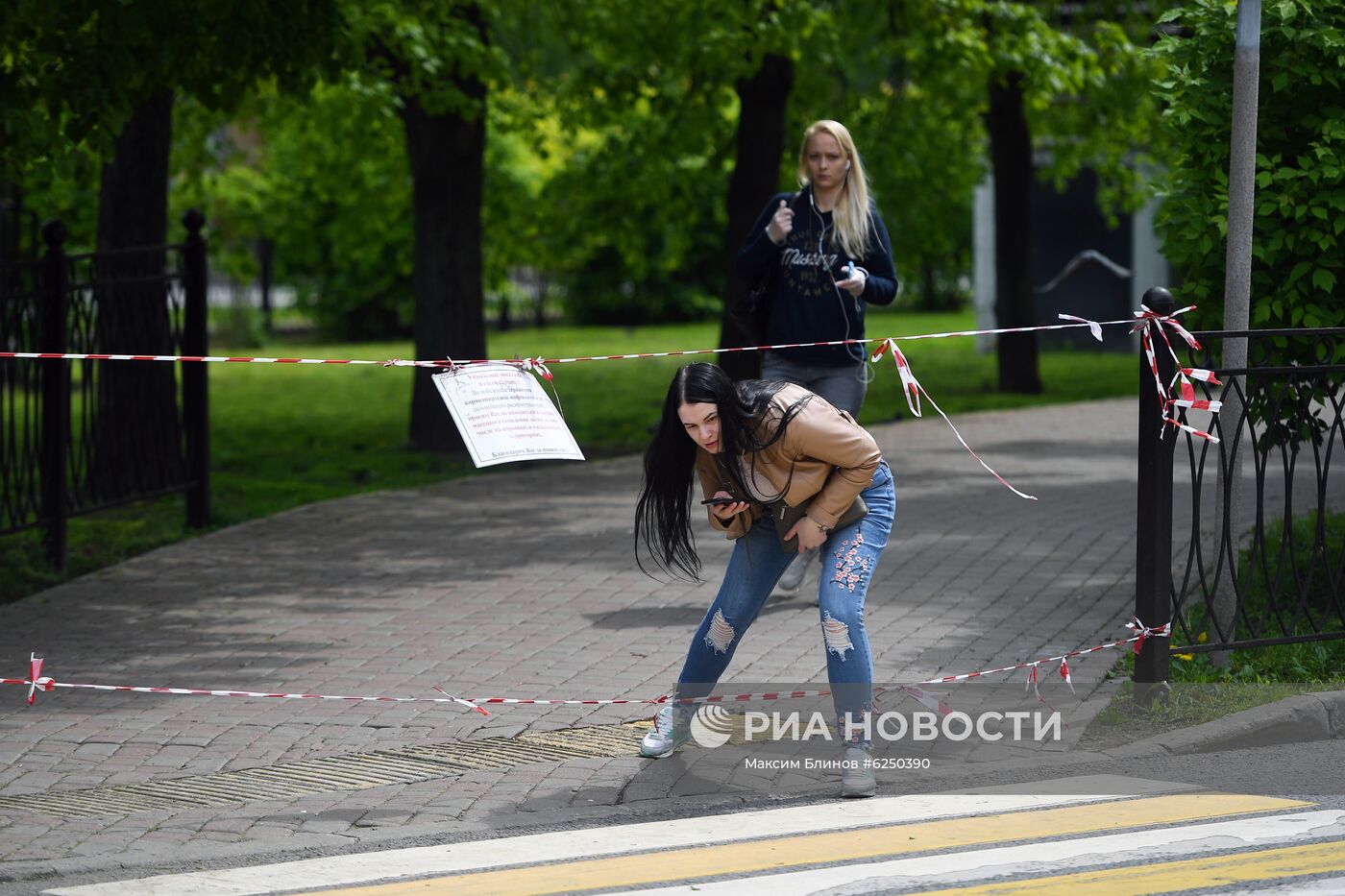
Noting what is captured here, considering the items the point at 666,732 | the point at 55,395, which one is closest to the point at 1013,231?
the point at 55,395

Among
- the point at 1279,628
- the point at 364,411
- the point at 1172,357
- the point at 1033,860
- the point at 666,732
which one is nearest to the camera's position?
the point at 1033,860

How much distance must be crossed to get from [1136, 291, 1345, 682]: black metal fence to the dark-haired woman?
45.2 inches

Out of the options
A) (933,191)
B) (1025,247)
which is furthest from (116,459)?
(933,191)

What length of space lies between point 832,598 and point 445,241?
30.6 feet

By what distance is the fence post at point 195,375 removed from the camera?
34.3 ft

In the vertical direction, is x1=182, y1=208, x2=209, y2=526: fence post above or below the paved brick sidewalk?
above

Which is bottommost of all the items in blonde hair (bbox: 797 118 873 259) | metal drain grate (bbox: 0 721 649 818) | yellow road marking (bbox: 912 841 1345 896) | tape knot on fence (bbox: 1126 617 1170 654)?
metal drain grate (bbox: 0 721 649 818)

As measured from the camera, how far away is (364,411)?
18.7 m

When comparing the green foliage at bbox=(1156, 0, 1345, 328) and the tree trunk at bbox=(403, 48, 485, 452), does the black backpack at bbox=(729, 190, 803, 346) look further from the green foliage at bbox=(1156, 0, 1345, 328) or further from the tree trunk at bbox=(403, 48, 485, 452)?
the tree trunk at bbox=(403, 48, 485, 452)

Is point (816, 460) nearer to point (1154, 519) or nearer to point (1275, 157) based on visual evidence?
point (1154, 519)

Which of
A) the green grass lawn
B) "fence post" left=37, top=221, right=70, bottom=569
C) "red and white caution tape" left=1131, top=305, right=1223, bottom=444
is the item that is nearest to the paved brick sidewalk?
"fence post" left=37, top=221, right=70, bottom=569

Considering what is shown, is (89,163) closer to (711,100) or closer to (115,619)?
(115,619)

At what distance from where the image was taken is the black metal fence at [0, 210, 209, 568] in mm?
9203

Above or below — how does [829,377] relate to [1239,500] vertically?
above
